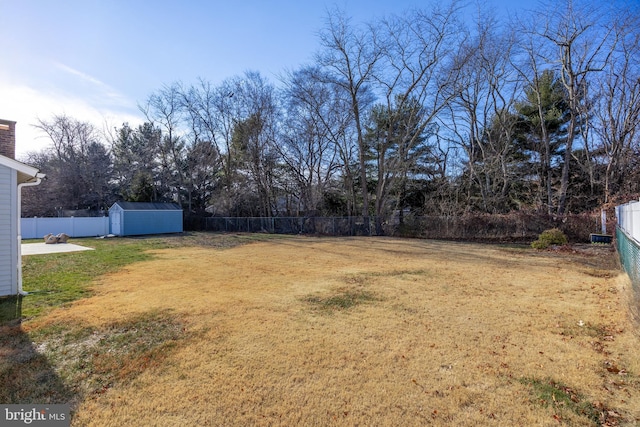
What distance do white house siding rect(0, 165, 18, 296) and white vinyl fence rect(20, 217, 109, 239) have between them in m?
16.1

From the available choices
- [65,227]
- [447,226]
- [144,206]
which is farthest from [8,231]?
[144,206]

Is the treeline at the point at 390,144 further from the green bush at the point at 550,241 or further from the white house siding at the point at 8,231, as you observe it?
the white house siding at the point at 8,231

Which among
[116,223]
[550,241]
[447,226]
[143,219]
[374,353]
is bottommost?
[374,353]

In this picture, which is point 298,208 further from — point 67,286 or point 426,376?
point 426,376

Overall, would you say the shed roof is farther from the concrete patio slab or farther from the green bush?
the green bush

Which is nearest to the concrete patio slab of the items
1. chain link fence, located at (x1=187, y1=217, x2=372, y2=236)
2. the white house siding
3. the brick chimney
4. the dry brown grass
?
the brick chimney

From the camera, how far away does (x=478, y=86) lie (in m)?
20.5

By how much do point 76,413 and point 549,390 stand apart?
3.61m

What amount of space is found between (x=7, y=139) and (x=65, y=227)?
15.9m

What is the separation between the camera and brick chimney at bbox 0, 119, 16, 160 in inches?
243

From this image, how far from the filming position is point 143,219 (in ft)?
69.4

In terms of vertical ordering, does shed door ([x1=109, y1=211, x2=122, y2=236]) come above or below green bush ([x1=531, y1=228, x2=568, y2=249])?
above

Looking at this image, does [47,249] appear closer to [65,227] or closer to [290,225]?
[65,227]

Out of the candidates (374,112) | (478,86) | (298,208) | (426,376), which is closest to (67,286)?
(426,376)
